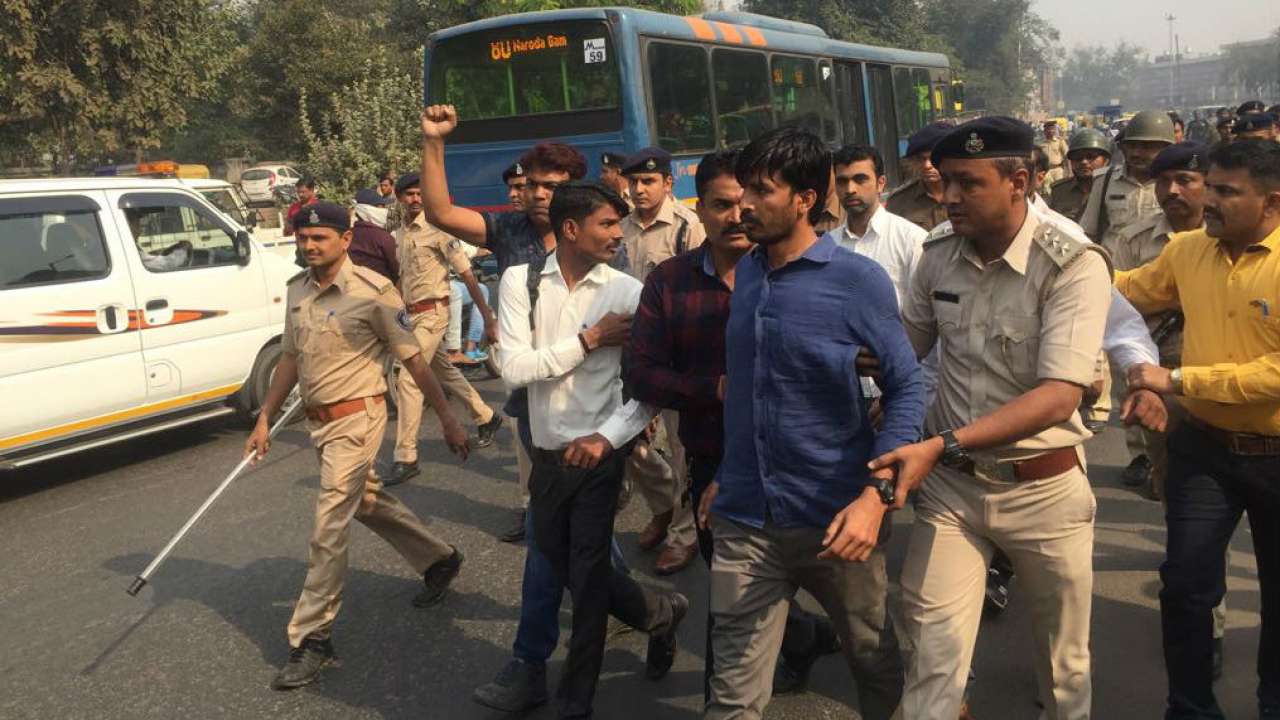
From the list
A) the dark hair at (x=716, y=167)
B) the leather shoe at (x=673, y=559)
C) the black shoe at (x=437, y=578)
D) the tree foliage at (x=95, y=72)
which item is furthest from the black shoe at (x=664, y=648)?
the tree foliage at (x=95, y=72)

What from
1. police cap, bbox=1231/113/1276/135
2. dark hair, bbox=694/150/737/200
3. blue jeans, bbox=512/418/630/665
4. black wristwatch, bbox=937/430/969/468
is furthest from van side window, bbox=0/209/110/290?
police cap, bbox=1231/113/1276/135

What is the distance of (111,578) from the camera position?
551 cm

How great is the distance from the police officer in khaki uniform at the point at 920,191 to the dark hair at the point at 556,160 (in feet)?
7.71

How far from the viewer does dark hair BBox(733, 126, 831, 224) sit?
2689mm

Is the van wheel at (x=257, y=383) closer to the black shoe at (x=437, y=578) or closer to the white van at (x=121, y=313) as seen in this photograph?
the white van at (x=121, y=313)

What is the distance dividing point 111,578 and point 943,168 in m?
4.74

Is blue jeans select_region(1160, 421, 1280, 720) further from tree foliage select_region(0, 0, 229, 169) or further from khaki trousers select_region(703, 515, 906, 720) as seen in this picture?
tree foliage select_region(0, 0, 229, 169)

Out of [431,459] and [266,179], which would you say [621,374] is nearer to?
[431,459]

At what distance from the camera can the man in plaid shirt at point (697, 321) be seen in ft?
10.6

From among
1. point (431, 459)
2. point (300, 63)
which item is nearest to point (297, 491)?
point (431, 459)

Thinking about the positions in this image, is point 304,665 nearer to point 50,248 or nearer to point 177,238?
point 50,248

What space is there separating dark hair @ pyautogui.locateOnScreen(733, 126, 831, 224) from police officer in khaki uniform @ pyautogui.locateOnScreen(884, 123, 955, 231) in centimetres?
305

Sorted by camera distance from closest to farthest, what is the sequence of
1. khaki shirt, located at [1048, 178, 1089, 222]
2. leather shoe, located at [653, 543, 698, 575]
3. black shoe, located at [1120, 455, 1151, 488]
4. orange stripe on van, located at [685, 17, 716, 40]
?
leather shoe, located at [653, 543, 698, 575] → black shoe, located at [1120, 455, 1151, 488] → khaki shirt, located at [1048, 178, 1089, 222] → orange stripe on van, located at [685, 17, 716, 40]

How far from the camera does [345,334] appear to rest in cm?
438
